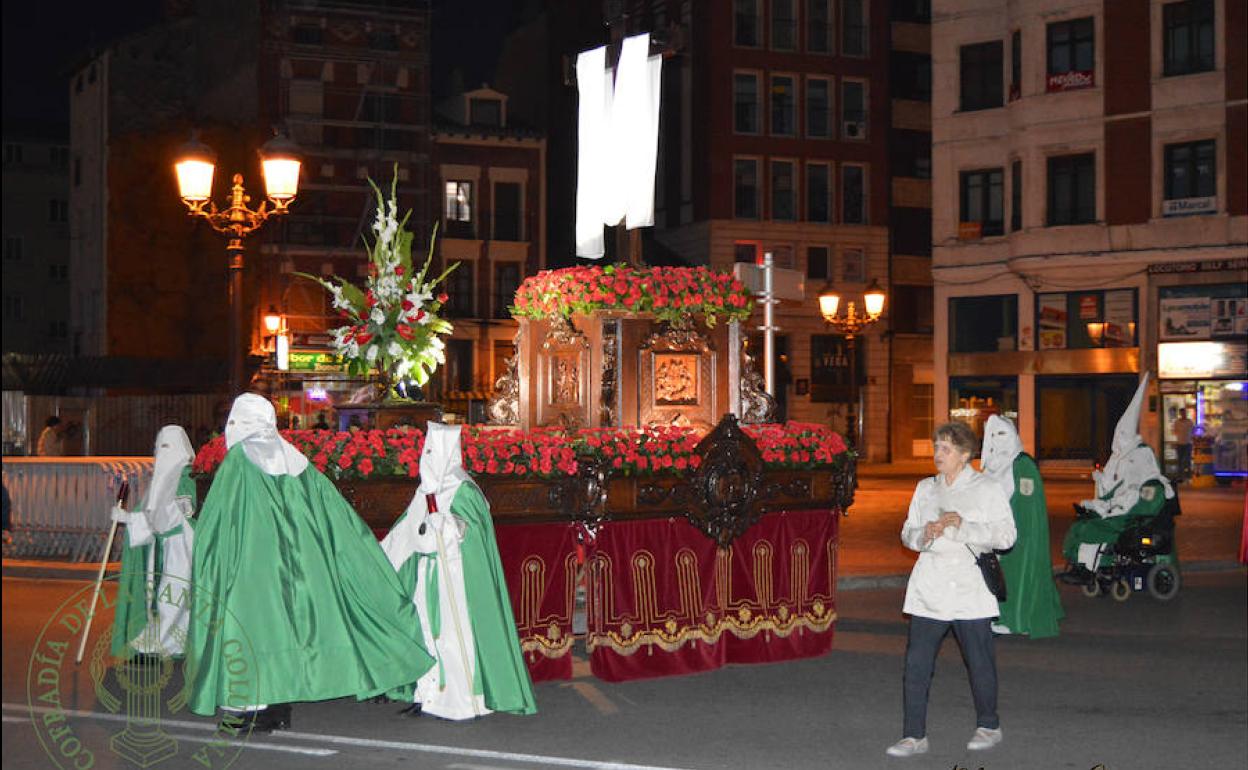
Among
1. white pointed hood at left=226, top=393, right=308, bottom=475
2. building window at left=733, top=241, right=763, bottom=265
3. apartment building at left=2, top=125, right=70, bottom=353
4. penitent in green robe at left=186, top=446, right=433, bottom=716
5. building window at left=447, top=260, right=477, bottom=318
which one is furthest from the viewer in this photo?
apartment building at left=2, top=125, right=70, bottom=353

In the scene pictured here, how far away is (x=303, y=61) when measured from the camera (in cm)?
5297

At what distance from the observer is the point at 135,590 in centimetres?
1201

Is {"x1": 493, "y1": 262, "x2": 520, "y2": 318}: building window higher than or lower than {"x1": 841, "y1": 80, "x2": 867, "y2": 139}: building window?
lower

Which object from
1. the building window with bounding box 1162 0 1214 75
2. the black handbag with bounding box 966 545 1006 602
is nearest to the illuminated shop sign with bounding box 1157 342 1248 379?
the building window with bounding box 1162 0 1214 75

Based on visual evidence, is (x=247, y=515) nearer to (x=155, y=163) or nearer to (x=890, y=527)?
(x=890, y=527)

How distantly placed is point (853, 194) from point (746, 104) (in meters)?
4.87

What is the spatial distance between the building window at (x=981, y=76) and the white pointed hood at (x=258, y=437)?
36966 mm

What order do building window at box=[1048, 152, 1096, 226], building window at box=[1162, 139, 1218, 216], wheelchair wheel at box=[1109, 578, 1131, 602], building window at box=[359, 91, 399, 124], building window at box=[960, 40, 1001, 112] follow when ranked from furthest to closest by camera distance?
1. building window at box=[359, 91, 399, 124]
2. building window at box=[960, 40, 1001, 112]
3. building window at box=[1048, 152, 1096, 226]
4. building window at box=[1162, 139, 1218, 216]
5. wheelchair wheel at box=[1109, 578, 1131, 602]

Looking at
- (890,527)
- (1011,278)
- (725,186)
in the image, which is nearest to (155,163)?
(725,186)

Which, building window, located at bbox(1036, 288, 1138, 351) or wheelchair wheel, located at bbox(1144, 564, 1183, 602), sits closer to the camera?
wheelchair wheel, located at bbox(1144, 564, 1183, 602)

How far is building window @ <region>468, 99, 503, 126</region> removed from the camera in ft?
185

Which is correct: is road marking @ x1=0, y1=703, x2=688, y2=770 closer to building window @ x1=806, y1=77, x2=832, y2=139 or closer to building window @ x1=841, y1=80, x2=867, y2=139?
building window @ x1=806, y1=77, x2=832, y2=139

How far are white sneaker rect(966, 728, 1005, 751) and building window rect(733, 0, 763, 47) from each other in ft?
147

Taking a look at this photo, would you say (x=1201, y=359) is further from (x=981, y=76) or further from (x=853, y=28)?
(x=853, y=28)
